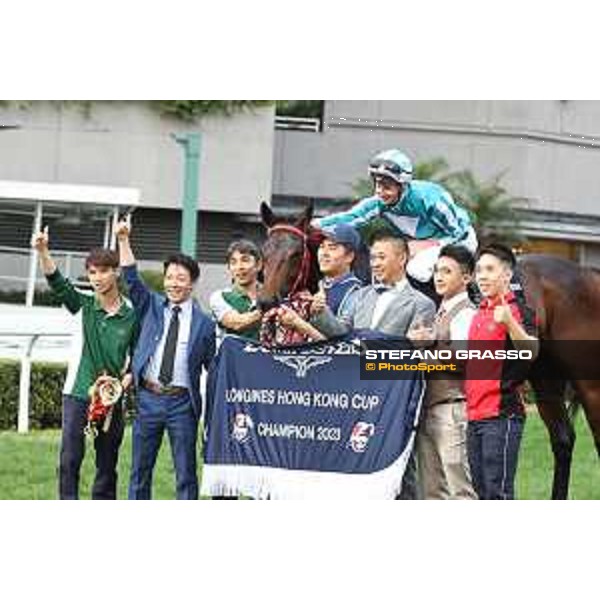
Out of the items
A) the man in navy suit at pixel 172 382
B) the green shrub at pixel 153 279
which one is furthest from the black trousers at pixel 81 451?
the green shrub at pixel 153 279

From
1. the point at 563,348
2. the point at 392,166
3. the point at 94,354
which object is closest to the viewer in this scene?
the point at 392,166

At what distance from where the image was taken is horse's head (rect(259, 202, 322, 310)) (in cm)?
1100

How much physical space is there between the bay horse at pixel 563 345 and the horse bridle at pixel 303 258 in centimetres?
7

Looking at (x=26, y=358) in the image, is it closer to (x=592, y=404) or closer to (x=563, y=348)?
(x=563, y=348)

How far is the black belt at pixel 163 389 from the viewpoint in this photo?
1115 centimetres

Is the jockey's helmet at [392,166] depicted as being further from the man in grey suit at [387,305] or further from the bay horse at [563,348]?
the bay horse at [563,348]

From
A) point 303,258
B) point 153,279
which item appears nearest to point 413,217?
point 303,258

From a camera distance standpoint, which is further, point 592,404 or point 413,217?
point 592,404

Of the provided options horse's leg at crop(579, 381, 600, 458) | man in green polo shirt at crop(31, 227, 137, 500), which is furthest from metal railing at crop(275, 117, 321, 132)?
horse's leg at crop(579, 381, 600, 458)

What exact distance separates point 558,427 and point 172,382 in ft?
6.53

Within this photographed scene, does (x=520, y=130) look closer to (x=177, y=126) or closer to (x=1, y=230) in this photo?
(x=177, y=126)

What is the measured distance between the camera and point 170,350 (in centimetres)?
1117

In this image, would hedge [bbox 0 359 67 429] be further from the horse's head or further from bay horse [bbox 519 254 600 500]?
bay horse [bbox 519 254 600 500]

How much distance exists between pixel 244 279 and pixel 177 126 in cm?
84
